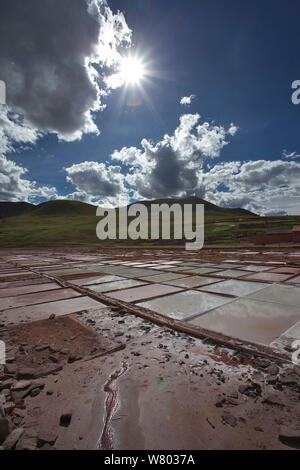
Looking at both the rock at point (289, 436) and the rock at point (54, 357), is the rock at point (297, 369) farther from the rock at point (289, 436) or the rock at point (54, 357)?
the rock at point (54, 357)

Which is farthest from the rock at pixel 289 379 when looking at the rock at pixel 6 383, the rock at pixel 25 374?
the rock at pixel 6 383

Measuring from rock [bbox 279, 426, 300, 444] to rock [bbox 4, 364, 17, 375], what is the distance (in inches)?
95.8

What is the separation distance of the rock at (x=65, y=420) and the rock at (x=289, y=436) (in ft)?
4.86

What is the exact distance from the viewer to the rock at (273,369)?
6.75ft

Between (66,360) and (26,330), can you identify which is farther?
(26,330)

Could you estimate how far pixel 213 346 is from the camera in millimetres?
2617

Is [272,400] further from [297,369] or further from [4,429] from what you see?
[4,429]

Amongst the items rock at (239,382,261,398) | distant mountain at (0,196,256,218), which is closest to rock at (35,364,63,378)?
rock at (239,382,261,398)

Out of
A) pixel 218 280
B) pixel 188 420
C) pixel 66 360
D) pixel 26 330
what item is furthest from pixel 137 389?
pixel 218 280

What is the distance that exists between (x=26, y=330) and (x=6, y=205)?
524 feet

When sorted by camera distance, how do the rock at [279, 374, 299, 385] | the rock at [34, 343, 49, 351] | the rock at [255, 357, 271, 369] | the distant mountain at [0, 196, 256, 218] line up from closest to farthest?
the rock at [279, 374, 299, 385]
the rock at [255, 357, 271, 369]
the rock at [34, 343, 49, 351]
the distant mountain at [0, 196, 256, 218]

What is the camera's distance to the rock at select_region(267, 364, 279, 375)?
6.75ft

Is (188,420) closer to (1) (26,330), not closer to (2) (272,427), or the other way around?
(2) (272,427)

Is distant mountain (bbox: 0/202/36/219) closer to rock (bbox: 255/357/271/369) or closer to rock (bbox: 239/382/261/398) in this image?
rock (bbox: 255/357/271/369)
